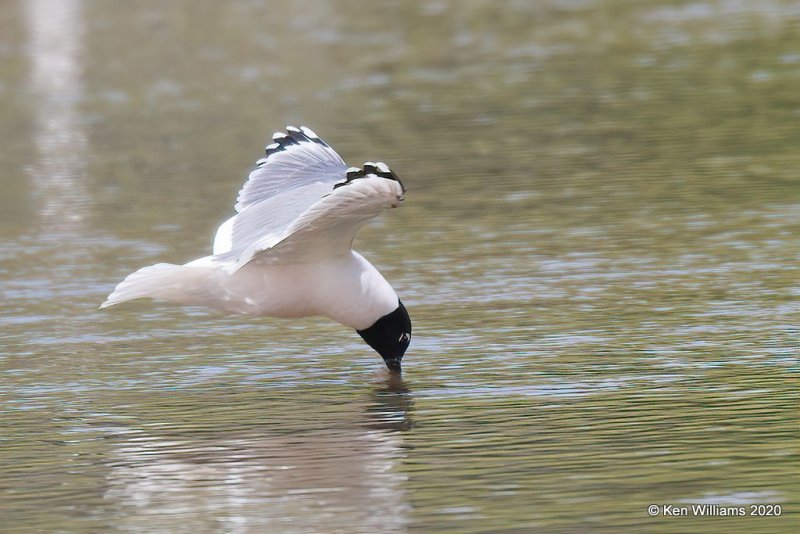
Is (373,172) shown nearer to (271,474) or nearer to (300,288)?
(271,474)

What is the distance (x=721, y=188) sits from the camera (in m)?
12.5

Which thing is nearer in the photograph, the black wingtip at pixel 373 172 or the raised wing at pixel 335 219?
the black wingtip at pixel 373 172

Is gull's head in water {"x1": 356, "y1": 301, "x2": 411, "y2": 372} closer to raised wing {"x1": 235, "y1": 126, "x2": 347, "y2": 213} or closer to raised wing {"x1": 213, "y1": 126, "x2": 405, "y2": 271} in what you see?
raised wing {"x1": 213, "y1": 126, "x2": 405, "y2": 271}

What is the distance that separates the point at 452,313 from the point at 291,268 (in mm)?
1694

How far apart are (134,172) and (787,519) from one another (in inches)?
411

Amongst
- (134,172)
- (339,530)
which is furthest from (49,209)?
(339,530)

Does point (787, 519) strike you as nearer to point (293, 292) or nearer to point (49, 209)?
point (293, 292)

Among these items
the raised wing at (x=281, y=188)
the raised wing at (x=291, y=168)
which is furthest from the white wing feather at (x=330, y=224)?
the raised wing at (x=291, y=168)

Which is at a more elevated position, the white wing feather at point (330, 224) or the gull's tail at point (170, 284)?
the white wing feather at point (330, 224)

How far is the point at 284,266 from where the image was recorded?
804 cm

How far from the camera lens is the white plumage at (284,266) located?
7.70 metres

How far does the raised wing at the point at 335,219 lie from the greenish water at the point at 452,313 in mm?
695

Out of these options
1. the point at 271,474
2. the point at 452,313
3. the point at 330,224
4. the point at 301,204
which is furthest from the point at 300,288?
the point at 452,313

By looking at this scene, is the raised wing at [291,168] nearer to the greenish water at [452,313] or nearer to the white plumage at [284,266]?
the white plumage at [284,266]
